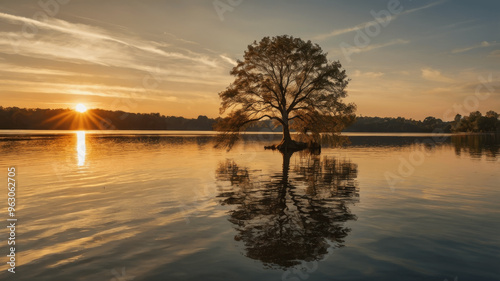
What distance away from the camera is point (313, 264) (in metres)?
8.02

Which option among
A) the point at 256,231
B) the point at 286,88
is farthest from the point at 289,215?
the point at 286,88

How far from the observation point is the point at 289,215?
12633 mm

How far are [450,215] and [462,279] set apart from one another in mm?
6520

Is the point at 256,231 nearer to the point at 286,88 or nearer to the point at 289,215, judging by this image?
the point at 289,215

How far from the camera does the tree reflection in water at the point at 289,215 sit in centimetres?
888

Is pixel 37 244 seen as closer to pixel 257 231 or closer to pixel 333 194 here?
pixel 257 231

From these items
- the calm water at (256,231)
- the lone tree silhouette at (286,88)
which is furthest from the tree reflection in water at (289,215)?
the lone tree silhouette at (286,88)

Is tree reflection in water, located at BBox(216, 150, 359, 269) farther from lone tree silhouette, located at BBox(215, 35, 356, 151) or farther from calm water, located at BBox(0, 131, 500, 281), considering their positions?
lone tree silhouette, located at BBox(215, 35, 356, 151)

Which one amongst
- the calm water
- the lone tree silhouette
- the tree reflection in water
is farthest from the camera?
the lone tree silhouette

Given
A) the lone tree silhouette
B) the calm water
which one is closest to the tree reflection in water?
the calm water

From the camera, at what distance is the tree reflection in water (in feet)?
29.1

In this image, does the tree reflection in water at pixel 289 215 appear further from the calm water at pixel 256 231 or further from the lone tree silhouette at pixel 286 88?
the lone tree silhouette at pixel 286 88

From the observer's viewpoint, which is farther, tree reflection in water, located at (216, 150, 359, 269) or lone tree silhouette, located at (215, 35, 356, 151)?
lone tree silhouette, located at (215, 35, 356, 151)

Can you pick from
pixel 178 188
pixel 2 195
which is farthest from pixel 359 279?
pixel 2 195
